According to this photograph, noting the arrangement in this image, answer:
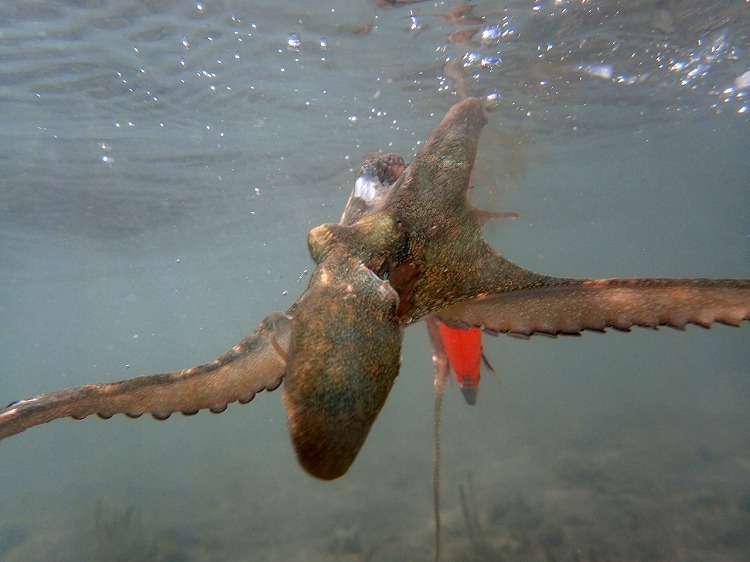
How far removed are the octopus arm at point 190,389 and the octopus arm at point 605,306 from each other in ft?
2.34

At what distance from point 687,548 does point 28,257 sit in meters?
33.4

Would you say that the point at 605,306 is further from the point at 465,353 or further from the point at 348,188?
the point at 348,188

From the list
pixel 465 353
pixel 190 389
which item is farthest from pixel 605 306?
pixel 465 353

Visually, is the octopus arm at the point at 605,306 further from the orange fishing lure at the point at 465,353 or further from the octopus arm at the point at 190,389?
the orange fishing lure at the point at 465,353

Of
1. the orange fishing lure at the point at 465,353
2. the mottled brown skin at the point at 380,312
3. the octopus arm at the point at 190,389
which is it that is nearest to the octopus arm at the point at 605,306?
the mottled brown skin at the point at 380,312

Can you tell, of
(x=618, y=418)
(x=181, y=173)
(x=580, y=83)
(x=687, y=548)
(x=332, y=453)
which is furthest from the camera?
(x=618, y=418)

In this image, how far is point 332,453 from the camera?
110 cm

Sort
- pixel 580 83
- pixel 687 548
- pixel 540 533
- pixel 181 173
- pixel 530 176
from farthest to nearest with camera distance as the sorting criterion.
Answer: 1. pixel 530 176
2. pixel 181 173
3. pixel 580 83
4. pixel 540 533
5. pixel 687 548

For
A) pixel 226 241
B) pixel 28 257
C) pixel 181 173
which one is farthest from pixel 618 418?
pixel 28 257

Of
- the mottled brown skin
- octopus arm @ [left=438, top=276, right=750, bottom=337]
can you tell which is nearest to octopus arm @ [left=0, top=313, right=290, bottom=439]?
the mottled brown skin

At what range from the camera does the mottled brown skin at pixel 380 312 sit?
1125 millimetres

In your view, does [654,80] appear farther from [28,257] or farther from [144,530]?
[28,257]

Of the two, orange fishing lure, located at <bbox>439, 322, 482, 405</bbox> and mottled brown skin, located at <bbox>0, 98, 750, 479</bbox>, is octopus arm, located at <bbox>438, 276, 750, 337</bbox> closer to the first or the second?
mottled brown skin, located at <bbox>0, 98, 750, 479</bbox>

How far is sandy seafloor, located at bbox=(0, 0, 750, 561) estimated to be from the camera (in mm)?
10016
